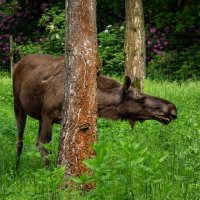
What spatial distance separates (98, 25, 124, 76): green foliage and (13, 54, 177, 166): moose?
14.4m

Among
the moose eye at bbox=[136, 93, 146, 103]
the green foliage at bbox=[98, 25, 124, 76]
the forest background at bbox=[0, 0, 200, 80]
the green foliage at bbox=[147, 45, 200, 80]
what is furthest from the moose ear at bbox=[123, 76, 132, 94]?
the green foliage at bbox=[147, 45, 200, 80]

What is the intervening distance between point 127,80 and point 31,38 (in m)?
21.3

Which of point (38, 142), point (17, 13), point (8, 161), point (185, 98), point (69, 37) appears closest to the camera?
point (69, 37)

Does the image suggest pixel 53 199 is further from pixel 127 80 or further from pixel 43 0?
pixel 43 0

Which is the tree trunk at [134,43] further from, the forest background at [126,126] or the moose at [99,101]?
the moose at [99,101]

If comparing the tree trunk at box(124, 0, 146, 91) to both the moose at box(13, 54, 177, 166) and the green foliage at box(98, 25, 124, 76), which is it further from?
the green foliage at box(98, 25, 124, 76)

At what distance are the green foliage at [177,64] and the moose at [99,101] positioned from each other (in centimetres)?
1546

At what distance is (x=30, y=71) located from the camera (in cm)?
1059

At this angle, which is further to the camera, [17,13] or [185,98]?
[17,13]

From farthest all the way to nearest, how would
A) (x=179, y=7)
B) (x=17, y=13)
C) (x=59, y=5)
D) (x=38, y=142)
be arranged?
(x=17, y=13), (x=59, y=5), (x=179, y=7), (x=38, y=142)

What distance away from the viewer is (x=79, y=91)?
734 cm

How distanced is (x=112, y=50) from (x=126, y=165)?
1956 centimetres

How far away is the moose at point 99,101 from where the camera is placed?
9.49 m

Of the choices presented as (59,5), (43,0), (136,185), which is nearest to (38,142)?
(136,185)
